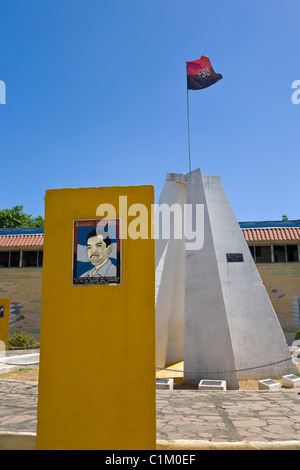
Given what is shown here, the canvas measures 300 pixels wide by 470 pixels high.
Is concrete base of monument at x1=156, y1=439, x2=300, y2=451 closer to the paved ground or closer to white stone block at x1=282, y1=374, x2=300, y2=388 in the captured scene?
the paved ground

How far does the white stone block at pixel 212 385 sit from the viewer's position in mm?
8562

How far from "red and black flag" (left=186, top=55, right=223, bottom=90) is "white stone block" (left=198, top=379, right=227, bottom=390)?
10649 millimetres

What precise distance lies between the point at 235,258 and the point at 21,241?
15893 millimetres

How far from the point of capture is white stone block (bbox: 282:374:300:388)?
29.1 ft

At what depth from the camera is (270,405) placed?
689 cm

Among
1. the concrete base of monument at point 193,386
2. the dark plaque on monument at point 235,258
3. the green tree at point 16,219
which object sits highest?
the green tree at point 16,219

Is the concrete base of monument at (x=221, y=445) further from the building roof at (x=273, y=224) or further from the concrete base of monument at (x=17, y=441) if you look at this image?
the building roof at (x=273, y=224)

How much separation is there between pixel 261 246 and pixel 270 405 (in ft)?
51.0

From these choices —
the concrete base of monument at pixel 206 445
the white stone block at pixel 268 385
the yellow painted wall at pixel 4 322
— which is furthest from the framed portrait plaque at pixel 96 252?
the yellow painted wall at pixel 4 322

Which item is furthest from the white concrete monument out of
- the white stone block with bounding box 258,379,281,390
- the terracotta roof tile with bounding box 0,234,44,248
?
the terracotta roof tile with bounding box 0,234,44,248

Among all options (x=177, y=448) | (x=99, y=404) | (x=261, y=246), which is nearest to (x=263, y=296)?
(x=177, y=448)

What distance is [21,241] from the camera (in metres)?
22.8

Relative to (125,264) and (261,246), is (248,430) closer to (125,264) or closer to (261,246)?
(125,264)

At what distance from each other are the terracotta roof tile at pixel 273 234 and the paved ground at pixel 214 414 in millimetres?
13125
